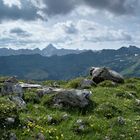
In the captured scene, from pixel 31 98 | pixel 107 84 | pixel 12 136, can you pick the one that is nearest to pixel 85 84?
pixel 107 84

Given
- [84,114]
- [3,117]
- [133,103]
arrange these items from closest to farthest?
[3,117] → [84,114] → [133,103]

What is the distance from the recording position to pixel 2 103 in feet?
64.5

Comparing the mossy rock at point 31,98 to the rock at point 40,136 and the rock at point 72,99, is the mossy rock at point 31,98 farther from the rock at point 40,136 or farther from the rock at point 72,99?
the rock at point 40,136

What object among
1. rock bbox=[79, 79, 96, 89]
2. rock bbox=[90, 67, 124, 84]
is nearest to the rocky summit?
rock bbox=[79, 79, 96, 89]

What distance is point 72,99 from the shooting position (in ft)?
86.1

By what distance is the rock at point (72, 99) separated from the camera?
2603cm

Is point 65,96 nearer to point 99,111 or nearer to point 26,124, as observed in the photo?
→ point 99,111

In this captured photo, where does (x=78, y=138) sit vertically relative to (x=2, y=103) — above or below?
below

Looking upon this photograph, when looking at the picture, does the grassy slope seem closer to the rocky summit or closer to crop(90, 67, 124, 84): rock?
the rocky summit

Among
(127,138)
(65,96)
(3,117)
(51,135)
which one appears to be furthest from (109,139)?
(65,96)

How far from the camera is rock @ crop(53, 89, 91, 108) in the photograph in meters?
26.0

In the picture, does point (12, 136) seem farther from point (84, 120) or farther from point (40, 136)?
point (84, 120)

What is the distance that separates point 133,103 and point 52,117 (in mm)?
10070

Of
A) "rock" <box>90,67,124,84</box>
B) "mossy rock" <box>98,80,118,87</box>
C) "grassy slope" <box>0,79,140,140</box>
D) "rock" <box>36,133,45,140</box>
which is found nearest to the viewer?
"rock" <box>36,133,45,140</box>
